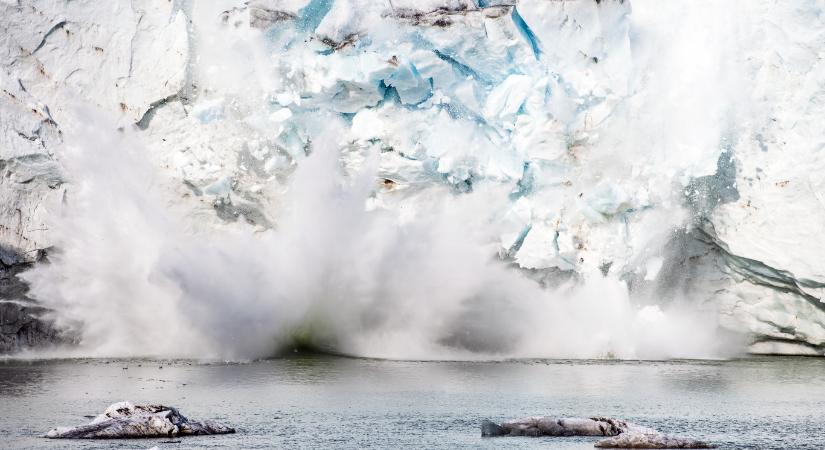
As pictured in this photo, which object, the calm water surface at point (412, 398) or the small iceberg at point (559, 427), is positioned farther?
the small iceberg at point (559, 427)

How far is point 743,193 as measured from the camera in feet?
48.0

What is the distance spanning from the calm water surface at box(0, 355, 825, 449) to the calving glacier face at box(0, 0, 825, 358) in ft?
2.67

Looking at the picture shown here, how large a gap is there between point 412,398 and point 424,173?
4249 millimetres

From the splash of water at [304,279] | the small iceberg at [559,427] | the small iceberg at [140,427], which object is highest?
the splash of water at [304,279]

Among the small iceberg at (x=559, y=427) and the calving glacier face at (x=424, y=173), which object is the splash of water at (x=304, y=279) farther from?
the small iceberg at (x=559, y=427)

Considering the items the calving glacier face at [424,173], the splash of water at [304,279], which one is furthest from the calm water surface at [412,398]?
the calving glacier face at [424,173]

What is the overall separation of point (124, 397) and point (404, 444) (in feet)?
12.2

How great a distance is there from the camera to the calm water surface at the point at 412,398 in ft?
29.7

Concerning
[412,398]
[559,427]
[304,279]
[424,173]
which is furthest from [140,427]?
[424,173]

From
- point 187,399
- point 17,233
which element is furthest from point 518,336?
point 17,233

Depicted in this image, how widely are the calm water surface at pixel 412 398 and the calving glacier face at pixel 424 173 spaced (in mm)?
813

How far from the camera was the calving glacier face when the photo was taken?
14508mm

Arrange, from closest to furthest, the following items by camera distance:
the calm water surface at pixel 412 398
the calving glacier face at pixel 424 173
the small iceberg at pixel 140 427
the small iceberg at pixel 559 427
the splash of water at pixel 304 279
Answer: the small iceberg at pixel 140 427
the calm water surface at pixel 412 398
the small iceberg at pixel 559 427
the calving glacier face at pixel 424 173
the splash of water at pixel 304 279

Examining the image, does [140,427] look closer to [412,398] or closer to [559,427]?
[412,398]
